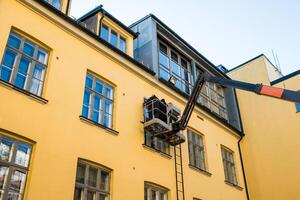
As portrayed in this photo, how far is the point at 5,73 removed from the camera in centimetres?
827

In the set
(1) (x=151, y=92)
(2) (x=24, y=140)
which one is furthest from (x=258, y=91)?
(2) (x=24, y=140)

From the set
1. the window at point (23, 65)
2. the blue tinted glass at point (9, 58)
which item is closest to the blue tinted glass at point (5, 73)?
the window at point (23, 65)

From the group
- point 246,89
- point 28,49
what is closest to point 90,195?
point 28,49

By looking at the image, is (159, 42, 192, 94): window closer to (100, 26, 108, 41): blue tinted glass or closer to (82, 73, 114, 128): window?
(100, 26, 108, 41): blue tinted glass

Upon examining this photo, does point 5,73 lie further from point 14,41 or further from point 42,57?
point 42,57

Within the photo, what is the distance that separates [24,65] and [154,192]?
5462mm

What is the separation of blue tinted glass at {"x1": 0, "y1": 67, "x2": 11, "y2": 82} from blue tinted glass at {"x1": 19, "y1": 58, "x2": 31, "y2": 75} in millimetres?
363

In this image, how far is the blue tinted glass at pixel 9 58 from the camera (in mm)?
8383

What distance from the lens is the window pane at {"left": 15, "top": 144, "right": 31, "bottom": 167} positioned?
24.9 feet

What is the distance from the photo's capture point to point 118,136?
10.3m

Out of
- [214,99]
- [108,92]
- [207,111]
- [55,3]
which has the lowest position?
[108,92]

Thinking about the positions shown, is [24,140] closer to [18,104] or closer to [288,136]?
[18,104]

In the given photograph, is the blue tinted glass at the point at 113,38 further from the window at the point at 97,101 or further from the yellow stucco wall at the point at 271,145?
the yellow stucco wall at the point at 271,145

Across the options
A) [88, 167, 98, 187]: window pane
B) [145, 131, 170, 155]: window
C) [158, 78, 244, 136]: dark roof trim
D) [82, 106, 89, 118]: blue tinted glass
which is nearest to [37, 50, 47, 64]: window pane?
[82, 106, 89, 118]: blue tinted glass
